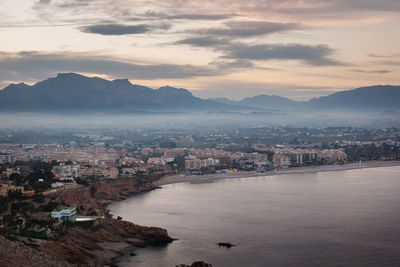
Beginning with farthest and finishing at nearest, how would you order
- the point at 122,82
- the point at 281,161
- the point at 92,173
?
the point at 122,82 → the point at 281,161 → the point at 92,173

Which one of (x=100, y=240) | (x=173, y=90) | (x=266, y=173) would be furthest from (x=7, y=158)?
(x=173, y=90)

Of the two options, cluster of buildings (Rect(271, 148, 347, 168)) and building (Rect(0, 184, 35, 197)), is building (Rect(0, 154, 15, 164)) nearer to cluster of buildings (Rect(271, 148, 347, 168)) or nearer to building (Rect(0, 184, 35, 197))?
building (Rect(0, 184, 35, 197))

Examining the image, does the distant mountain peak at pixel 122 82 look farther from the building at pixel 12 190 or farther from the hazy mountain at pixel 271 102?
the building at pixel 12 190

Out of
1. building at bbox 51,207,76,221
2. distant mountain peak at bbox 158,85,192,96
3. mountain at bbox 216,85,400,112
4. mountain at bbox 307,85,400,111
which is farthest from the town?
mountain at bbox 216,85,400,112

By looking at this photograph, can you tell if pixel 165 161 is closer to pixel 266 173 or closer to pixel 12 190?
pixel 266 173

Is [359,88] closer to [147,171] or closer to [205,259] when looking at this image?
[147,171]

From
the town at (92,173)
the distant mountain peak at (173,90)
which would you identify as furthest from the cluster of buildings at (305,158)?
the distant mountain peak at (173,90)
